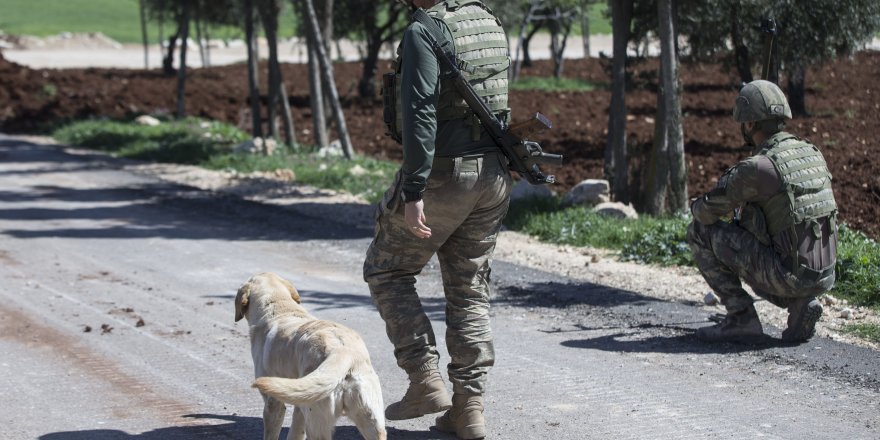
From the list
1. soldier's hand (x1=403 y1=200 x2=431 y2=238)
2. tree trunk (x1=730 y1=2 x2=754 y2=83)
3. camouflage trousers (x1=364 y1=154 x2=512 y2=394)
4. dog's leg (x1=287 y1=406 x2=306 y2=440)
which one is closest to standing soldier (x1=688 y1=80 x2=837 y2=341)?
camouflage trousers (x1=364 y1=154 x2=512 y2=394)

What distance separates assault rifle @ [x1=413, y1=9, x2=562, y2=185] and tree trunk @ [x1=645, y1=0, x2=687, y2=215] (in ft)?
23.3

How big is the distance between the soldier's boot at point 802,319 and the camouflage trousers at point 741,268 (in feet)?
0.15

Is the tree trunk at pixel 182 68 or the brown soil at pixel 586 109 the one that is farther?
the tree trunk at pixel 182 68

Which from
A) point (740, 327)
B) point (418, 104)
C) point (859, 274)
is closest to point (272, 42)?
point (859, 274)

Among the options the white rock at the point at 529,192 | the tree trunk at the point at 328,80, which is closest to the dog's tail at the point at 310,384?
the white rock at the point at 529,192

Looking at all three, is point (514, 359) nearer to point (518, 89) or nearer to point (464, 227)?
point (464, 227)

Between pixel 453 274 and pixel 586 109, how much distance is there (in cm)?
2077

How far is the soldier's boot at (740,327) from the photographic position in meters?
7.00

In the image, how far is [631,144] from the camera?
14.6m

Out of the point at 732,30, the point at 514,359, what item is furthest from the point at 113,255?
the point at 732,30

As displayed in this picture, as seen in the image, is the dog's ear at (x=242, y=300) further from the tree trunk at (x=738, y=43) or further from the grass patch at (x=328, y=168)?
the tree trunk at (x=738, y=43)

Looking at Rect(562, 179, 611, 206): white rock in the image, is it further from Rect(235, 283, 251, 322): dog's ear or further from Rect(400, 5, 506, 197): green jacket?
Rect(400, 5, 506, 197): green jacket

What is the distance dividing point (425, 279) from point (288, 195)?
598cm

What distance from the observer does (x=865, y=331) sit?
24.0 ft
